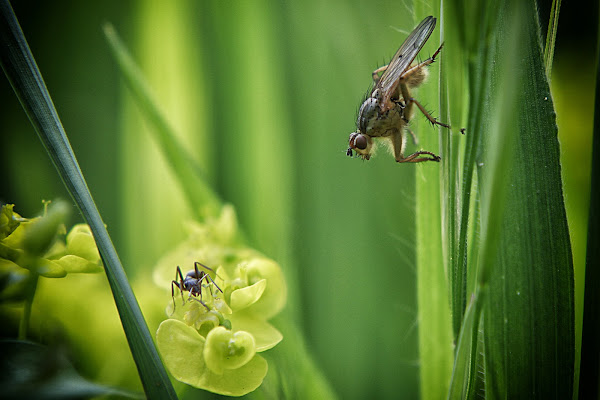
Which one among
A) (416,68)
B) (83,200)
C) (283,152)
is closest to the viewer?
(83,200)

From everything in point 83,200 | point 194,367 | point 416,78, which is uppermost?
point 416,78

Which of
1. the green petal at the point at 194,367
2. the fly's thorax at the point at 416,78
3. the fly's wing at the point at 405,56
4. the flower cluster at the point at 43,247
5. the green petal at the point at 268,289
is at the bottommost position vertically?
the green petal at the point at 194,367

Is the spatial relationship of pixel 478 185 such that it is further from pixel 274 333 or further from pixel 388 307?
pixel 388 307

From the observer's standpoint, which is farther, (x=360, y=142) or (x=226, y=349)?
(x=360, y=142)

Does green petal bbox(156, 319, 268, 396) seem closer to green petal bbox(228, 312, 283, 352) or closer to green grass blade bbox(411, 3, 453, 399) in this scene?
green petal bbox(228, 312, 283, 352)

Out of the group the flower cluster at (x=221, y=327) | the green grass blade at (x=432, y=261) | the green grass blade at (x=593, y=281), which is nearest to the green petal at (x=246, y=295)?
the flower cluster at (x=221, y=327)

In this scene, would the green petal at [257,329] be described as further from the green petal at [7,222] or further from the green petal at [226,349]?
the green petal at [7,222]

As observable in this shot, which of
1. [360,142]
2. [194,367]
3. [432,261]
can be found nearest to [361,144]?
[360,142]

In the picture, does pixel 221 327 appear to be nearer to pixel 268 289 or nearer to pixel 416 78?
pixel 268 289
